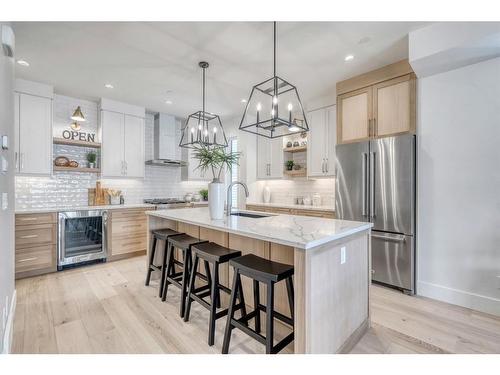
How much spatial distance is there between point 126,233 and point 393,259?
4103mm

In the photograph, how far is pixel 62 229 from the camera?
11.9ft

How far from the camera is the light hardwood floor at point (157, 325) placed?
192 centimetres

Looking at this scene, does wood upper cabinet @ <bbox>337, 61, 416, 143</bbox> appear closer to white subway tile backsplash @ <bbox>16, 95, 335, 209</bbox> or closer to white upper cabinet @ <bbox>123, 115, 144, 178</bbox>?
white subway tile backsplash @ <bbox>16, 95, 335, 209</bbox>

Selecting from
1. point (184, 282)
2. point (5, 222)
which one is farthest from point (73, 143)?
point (184, 282)

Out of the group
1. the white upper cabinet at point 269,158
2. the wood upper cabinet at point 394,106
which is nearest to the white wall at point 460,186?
the wood upper cabinet at point 394,106

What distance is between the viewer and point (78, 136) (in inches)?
172

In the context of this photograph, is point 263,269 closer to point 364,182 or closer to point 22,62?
point 364,182

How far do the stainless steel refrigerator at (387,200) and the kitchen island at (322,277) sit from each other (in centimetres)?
105

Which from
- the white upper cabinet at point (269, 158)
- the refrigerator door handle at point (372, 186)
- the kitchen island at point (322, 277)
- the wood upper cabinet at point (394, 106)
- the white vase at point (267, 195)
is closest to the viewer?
the kitchen island at point (322, 277)

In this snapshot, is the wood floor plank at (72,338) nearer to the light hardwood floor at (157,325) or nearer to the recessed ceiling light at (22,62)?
the light hardwood floor at (157,325)

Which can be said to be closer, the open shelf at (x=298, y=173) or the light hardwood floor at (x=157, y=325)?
the light hardwood floor at (x=157, y=325)

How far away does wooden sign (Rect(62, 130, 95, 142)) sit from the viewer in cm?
428

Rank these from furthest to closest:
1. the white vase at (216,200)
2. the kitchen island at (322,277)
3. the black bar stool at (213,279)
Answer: the white vase at (216,200), the black bar stool at (213,279), the kitchen island at (322,277)
